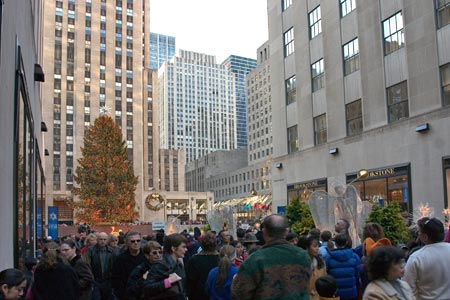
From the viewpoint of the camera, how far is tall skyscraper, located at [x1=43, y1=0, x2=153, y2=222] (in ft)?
326

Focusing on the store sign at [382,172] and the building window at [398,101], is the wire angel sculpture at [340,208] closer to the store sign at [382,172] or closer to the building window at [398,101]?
the store sign at [382,172]

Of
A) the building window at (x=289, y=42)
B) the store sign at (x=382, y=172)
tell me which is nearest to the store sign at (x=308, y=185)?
the store sign at (x=382, y=172)

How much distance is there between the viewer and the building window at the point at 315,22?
35.1 meters

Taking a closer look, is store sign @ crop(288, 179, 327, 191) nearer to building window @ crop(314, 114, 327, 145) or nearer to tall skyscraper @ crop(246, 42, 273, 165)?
building window @ crop(314, 114, 327, 145)

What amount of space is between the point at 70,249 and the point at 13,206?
112 cm

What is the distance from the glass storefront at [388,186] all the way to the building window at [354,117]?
264cm

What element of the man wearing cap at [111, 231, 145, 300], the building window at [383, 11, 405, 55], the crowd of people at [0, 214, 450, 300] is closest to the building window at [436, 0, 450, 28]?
the building window at [383, 11, 405, 55]

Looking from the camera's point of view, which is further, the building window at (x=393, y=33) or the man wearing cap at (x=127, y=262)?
the building window at (x=393, y=33)

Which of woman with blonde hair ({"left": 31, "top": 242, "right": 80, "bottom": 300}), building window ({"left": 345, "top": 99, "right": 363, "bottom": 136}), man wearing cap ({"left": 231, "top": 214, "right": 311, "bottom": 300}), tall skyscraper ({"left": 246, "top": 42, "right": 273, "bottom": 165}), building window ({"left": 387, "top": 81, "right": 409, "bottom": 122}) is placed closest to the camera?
man wearing cap ({"left": 231, "top": 214, "right": 311, "bottom": 300})

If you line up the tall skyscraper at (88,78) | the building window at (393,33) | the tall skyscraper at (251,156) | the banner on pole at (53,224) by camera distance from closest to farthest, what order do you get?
1. the banner on pole at (53,224)
2. the building window at (393,33)
3. the tall skyscraper at (88,78)
4. the tall skyscraper at (251,156)

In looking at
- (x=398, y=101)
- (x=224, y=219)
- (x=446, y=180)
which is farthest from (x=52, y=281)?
(x=398, y=101)

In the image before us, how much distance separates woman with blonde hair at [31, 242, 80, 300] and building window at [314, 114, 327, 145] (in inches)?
1123

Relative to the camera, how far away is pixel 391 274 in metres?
4.04

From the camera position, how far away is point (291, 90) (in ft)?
126
